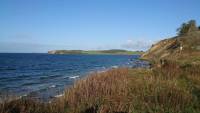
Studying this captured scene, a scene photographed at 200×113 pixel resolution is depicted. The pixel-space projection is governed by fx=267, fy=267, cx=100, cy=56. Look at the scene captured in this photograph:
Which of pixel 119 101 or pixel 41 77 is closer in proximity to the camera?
pixel 119 101

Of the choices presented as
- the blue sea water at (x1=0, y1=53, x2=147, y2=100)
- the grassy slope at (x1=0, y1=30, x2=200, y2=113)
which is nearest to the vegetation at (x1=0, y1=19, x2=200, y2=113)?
the grassy slope at (x1=0, y1=30, x2=200, y2=113)

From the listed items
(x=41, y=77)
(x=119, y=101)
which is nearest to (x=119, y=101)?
(x=119, y=101)

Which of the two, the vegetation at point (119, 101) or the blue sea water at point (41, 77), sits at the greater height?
the vegetation at point (119, 101)

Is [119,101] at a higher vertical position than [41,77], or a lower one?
higher

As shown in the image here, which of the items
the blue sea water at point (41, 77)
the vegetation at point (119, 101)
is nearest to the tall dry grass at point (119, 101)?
→ the vegetation at point (119, 101)

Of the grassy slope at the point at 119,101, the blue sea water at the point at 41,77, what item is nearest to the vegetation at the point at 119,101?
the grassy slope at the point at 119,101

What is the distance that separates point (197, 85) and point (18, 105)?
29.8ft

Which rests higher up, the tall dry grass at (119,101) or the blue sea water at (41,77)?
the tall dry grass at (119,101)

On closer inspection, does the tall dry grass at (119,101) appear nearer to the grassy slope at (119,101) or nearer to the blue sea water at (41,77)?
the grassy slope at (119,101)

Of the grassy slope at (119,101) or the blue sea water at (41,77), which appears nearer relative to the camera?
the grassy slope at (119,101)

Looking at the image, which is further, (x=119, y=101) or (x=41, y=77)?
(x=41, y=77)

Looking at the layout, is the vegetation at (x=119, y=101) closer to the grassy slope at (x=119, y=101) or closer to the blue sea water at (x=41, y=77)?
the grassy slope at (x=119, y=101)

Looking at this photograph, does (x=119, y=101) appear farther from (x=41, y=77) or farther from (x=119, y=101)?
(x=41, y=77)

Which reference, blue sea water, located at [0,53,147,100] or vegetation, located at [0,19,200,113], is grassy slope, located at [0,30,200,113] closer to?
vegetation, located at [0,19,200,113]
